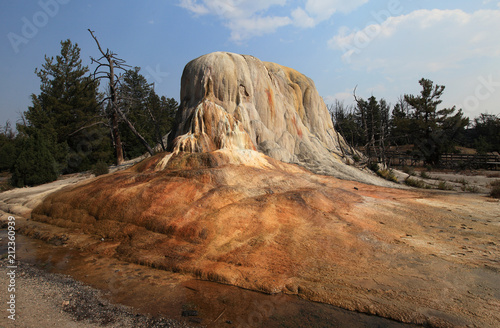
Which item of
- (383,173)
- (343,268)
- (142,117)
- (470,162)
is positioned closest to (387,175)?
(383,173)

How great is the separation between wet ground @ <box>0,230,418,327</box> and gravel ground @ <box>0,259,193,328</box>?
145 mm

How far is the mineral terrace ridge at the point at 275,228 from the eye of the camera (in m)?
3.99

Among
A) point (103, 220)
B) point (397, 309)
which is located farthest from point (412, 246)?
point (103, 220)

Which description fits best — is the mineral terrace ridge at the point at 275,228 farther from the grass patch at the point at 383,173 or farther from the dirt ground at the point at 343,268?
the grass patch at the point at 383,173

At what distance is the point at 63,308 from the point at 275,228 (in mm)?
3681

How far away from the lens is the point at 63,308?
3.55m

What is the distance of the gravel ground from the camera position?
325 cm

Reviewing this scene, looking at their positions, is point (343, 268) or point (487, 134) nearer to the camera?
point (343, 268)

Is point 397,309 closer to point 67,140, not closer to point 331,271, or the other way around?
point 331,271

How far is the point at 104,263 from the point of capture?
16.5ft

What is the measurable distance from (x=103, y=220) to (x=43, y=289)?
2620 mm

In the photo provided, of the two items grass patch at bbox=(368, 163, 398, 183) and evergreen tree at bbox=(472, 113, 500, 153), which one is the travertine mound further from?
evergreen tree at bbox=(472, 113, 500, 153)

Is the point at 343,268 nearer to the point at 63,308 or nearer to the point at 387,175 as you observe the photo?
the point at 63,308

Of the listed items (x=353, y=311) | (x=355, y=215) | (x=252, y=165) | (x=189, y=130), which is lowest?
(x=353, y=311)
